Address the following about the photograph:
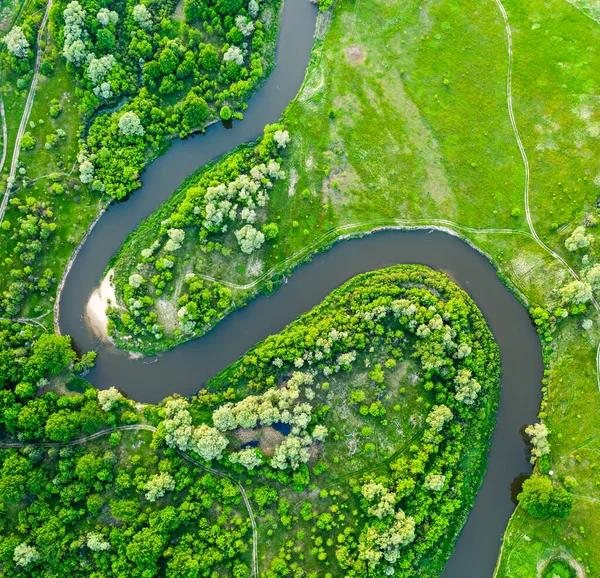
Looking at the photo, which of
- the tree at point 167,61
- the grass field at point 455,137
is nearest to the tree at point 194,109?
the tree at point 167,61

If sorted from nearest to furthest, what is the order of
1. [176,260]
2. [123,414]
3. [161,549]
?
1. [161,549]
2. [123,414]
3. [176,260]

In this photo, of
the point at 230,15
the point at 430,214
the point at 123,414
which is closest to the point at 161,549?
the point at 123,414

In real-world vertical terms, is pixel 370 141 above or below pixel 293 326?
above

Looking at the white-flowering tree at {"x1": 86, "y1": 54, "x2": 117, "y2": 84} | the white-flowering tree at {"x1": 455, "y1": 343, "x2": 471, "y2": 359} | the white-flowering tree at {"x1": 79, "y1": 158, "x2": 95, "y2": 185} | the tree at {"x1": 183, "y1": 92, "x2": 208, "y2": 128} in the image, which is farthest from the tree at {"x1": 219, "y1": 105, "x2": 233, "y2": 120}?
the white-flowering tree at {"x1": 455, "y1": 343, "x2": 471, "y2": 359}

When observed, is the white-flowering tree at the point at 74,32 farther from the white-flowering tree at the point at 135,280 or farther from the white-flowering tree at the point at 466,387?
the white-flowering tree at the point at 466,387

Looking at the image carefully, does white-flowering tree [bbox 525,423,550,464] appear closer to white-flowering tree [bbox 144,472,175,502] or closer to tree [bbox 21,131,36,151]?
white-flowering tree [bbox 144,472,175,502]

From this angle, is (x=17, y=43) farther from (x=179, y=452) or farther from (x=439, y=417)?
(x=439, y=417)

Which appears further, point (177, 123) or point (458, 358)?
point (177, 123)

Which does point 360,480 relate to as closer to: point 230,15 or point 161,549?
point 161,549
